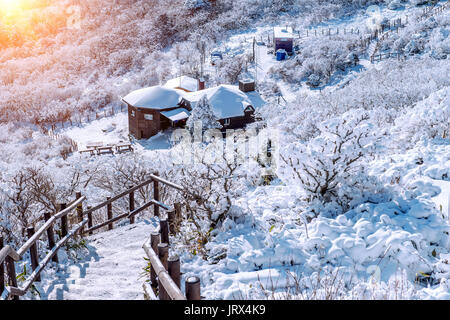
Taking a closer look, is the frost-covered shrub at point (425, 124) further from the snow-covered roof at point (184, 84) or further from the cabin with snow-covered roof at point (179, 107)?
the snow-covered roof at point (184, 84)

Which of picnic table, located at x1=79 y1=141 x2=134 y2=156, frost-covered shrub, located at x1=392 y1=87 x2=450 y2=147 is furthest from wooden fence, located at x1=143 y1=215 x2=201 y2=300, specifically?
picnic table, located at x1=79 y1=141 x2=134 y2=156

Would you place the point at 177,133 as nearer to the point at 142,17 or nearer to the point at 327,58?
the point at 327,58

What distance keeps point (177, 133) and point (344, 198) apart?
3114 centimetres

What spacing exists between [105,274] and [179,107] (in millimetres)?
33686

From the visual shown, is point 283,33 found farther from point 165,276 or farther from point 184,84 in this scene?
point 165,276

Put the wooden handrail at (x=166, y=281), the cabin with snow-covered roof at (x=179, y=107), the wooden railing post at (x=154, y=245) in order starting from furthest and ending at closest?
the cabin with snow-covered roof at (x=179, y=107) < the wooden railing post at (x=154, y=245) < the wooden handrail at (x=166, y=281)

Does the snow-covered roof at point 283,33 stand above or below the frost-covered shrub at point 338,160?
below

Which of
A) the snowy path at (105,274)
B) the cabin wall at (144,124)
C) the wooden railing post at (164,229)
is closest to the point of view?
the snowy path at (105,274)

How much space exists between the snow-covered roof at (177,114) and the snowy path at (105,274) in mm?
29012

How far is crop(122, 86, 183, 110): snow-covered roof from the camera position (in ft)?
125

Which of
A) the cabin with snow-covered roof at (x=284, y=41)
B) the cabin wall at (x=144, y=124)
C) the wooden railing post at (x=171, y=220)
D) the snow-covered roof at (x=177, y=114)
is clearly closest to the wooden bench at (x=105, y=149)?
the cabin wall at (x=144, y=124)

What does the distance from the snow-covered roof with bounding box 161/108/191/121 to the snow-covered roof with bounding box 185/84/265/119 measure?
1.31m

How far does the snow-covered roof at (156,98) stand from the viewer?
3825 centimetres

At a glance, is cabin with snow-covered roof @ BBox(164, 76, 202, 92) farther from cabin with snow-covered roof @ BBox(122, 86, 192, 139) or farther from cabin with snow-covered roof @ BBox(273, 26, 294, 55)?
cabin with snow-covered roof @ BBox(273, 26, 294, 55)
